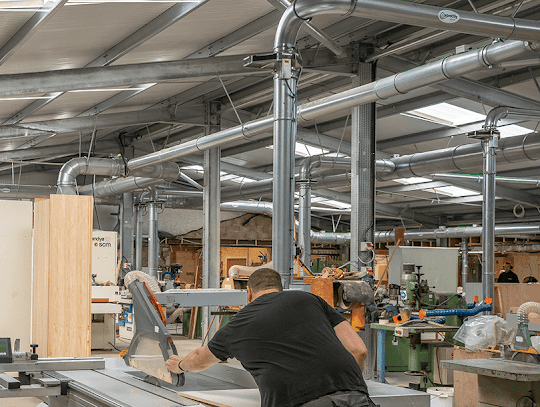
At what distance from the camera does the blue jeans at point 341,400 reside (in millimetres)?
2277

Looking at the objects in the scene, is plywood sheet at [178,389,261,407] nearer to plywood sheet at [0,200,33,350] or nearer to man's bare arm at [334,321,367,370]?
man's bare arm at [334,321,367,370]

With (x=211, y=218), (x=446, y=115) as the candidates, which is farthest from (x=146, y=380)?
(x=446, y=115)

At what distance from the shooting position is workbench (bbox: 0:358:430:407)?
2.65m

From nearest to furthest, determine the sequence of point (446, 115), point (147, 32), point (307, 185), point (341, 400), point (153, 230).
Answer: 1. point (341, 400)
2. point (147, 32)
3. point (446, 115)
4. point (307, 185)
5. point (153, 230)

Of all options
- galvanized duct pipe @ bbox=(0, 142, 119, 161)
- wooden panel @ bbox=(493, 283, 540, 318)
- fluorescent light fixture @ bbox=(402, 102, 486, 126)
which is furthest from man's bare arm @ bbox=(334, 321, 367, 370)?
galvanized duct pipe @ bbox=(0, 142, 119, 161)

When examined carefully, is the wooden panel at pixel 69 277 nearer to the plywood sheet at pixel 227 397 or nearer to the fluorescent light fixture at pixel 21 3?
the fluorescent light fixture at pixel 21 3

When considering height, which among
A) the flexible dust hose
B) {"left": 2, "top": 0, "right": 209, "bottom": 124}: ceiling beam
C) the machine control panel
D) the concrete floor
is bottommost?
the concrete floor

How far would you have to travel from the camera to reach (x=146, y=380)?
124 inches

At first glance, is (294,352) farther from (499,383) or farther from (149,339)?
(499,383)

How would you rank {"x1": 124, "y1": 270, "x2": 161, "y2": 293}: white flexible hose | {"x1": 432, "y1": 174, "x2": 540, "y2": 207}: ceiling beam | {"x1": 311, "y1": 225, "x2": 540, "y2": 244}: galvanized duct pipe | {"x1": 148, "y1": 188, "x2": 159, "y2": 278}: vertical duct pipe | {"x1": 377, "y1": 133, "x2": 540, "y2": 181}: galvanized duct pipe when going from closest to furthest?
1. {"x1": 124, "y1": 270, "x2": 161, "y2": 293}: white flexible hose
2. {"x1": 377, "y1": 133, "x2": 540, "y2": 181}: galvanized duct pipe
3. {"x1": 432, "y1": 174, "x2": 540, "y2": 207}: ceiling beam
4. {"x1": 148, "y1": 188, "x2": 159, "y2": 278}: vertical duct pipe
5. {"x1": 311, "y1": 225, "x2": 540, "y2": 244}: galvanized duct pipe

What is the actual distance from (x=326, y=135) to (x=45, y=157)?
545cm

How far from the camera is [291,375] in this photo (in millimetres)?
2330

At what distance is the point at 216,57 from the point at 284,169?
2.77 metres

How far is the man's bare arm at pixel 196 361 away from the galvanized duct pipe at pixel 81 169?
27.0 ft
